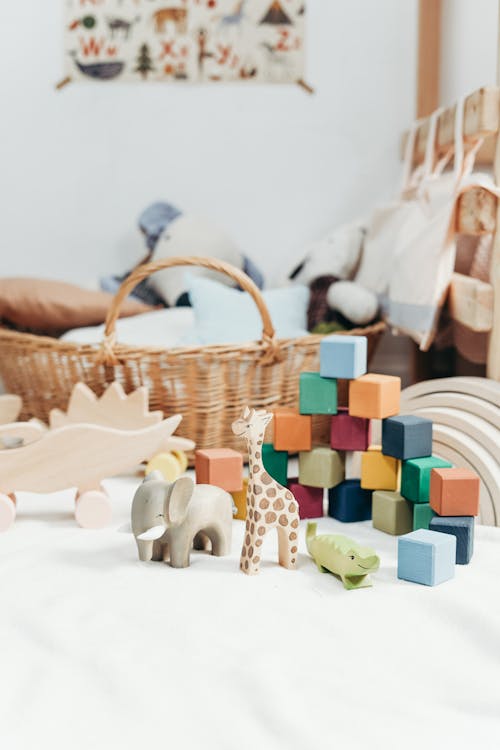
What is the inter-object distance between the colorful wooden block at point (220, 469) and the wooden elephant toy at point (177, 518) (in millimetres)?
65

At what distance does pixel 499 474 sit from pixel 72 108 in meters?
1.50

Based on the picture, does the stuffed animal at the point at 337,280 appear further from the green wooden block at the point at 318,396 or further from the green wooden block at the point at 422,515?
the green wooden block at the point at 422,515

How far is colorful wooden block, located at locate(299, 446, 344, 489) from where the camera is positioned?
45.8 inches

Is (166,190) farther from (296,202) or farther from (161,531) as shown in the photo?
(161,531)

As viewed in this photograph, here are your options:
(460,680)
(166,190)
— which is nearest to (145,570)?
(460,680)

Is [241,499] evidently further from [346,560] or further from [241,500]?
[346,560]

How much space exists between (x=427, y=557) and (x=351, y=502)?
0.25 meters

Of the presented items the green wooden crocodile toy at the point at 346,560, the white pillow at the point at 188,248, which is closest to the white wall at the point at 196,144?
the white pillow at the point at 188,248

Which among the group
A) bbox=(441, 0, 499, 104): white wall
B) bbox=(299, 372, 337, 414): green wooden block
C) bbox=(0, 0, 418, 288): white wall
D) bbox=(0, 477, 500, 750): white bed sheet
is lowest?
bbox=(0, 477, 500, 750): white bed sheet

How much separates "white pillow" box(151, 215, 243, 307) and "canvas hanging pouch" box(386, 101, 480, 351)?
482 millimetres

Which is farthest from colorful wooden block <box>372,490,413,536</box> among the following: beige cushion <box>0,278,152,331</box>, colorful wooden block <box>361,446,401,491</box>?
beige cushion <box>0,278,152,331</box>

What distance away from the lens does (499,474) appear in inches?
45.9

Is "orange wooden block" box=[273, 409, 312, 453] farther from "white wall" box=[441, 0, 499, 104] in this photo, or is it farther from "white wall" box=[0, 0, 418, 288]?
"white wall" box=[0, 0, 418, 288]

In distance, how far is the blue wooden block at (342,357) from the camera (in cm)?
115
